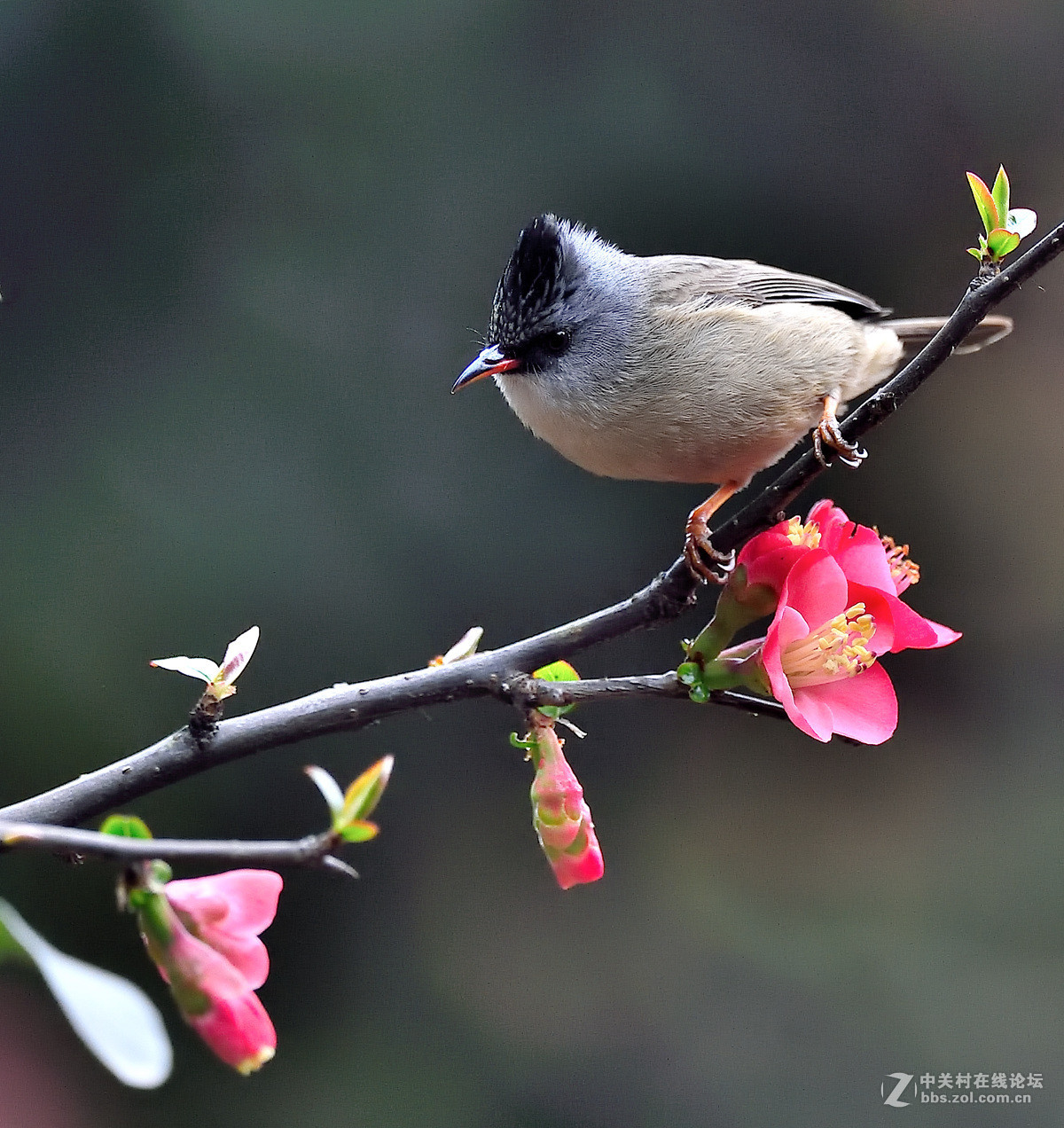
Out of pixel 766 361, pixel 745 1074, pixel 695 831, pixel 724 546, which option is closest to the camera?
pixel 724 546

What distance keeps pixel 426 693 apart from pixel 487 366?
0.81 metres

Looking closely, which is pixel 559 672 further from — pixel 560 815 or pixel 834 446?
pixel 834 446

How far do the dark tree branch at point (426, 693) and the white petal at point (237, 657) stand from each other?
0.04 metres

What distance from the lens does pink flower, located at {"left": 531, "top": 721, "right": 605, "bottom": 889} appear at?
1.03m

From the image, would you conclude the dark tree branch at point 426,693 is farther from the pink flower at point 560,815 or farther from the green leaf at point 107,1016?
the green leaf at point 107,1016

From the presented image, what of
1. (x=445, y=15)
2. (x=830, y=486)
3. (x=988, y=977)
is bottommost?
(x=988, y=977)

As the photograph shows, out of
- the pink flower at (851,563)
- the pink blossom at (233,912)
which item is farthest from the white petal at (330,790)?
the pink flower at (851,563)

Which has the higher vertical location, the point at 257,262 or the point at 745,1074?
the point at 257,262

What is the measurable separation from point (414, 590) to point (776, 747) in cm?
106

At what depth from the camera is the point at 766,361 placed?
5.57 feet

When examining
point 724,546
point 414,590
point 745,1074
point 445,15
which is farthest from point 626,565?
point 724,546

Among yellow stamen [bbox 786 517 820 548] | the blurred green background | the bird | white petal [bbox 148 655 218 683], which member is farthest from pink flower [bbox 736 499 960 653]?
the blurred green background

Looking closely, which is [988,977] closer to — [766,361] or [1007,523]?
[1007,523]

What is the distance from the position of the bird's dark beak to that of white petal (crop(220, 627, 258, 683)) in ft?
2.16
